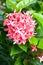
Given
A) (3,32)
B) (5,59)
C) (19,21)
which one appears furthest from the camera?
(5,59)

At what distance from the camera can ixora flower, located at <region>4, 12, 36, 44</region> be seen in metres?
0.99

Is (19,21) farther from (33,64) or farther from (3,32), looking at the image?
(33,64)

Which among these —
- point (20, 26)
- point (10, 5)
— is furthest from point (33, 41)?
point (10, 5)

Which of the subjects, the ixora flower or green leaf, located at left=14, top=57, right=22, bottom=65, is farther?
green leaf, located at left=14, top=57, right=22, bottom=65

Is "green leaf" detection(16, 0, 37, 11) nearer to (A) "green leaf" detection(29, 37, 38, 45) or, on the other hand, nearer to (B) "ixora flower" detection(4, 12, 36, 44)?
(B) "ixora flower" detection(4, 12, 36, 44)

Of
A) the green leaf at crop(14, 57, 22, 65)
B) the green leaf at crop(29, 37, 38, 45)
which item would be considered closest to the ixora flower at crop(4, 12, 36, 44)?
the green leaf at crop(29, 37, 38, 45)

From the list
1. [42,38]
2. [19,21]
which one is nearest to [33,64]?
[42,38]

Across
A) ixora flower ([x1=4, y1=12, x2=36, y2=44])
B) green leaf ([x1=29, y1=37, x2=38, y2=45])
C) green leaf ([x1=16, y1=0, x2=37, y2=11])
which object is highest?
green leaf ([x1=16, y1=0, x2=37, y2=11])

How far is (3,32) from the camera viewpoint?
1127 millimetres

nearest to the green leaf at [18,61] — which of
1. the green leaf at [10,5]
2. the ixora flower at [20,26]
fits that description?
the ixora flower at [20,26]

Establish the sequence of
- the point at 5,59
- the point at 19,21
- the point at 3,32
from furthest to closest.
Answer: the point at 5,59 → the point at 3,32 → the point at 19,21

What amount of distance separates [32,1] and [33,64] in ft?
1.12

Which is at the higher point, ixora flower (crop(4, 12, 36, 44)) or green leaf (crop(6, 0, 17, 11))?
green leaf (crop(6, 0, 17, 11))

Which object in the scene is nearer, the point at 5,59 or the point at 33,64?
the point at 33,64
